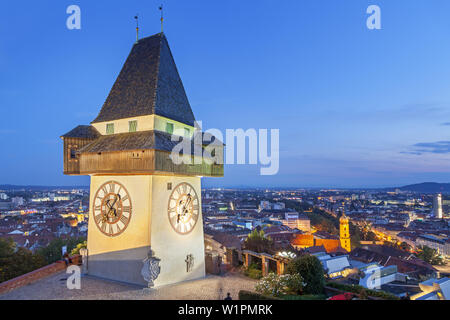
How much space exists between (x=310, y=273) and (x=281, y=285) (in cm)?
158

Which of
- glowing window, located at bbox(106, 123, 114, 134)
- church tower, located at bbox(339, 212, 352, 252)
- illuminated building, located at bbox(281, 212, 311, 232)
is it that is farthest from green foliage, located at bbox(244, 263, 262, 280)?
illuminated building, located at bbox(281, 212, 311, 232)

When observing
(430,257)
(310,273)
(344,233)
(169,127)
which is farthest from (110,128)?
(344,233)

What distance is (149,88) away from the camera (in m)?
15.1

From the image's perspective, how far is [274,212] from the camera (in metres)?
128

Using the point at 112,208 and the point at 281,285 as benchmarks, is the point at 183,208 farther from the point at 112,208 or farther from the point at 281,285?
the point at 281,285

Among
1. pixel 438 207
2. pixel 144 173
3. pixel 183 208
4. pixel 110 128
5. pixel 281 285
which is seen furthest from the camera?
pixel 438 207

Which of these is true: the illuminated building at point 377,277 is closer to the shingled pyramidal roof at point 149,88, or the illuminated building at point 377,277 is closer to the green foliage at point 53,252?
the shingled pyramidal roof at point 149,88

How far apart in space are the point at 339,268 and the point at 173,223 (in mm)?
30714

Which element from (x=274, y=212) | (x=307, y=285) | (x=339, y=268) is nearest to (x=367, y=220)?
(x=274, y=212)

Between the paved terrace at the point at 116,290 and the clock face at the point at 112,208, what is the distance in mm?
2429

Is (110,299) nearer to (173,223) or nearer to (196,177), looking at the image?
(173,223)

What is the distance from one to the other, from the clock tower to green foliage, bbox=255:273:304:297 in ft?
13.3

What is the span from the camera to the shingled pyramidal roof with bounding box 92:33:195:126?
1490cm

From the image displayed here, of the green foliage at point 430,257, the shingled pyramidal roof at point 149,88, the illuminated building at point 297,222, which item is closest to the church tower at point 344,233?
A: the green foliage at point 430,257
